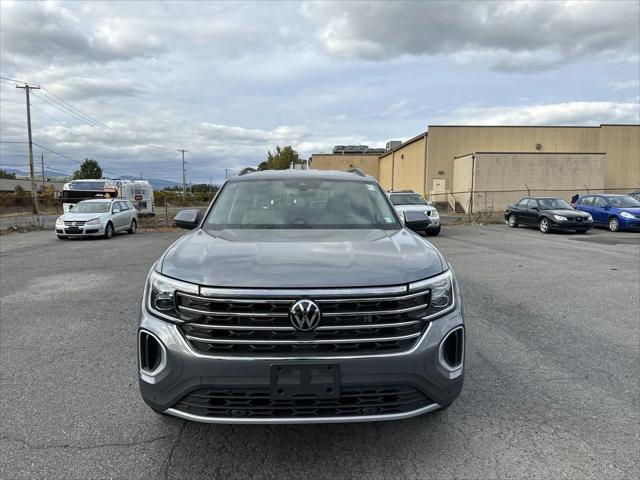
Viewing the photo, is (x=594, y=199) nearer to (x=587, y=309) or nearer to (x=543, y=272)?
(x=543, y=272)

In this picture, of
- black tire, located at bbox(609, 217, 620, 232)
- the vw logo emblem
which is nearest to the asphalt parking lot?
the vw logo emblem

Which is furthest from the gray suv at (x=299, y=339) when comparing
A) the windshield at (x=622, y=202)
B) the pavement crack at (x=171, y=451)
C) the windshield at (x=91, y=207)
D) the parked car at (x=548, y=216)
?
the windshield at (x=622, y=202)

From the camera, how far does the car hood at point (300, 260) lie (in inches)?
97.5

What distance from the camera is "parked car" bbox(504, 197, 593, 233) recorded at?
1759 centimetres

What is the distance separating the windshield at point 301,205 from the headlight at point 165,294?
116cm

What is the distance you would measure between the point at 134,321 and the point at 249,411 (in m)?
3.77

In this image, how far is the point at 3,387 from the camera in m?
3.73

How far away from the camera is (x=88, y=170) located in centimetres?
9281

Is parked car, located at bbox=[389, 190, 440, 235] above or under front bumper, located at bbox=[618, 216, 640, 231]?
above

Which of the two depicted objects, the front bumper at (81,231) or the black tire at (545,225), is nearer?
the front bumper at (81,231)

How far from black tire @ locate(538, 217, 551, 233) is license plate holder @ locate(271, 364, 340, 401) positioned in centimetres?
1829

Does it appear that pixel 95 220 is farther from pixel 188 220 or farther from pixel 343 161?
pixel 343 161

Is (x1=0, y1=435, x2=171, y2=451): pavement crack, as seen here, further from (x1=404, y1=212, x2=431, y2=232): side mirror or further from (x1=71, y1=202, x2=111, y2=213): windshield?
(x1=71, y1=202, x2=111, y2=213): windshield

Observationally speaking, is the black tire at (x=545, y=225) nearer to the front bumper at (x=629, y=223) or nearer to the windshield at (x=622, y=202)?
the front bumper at (x=629, y=223)
